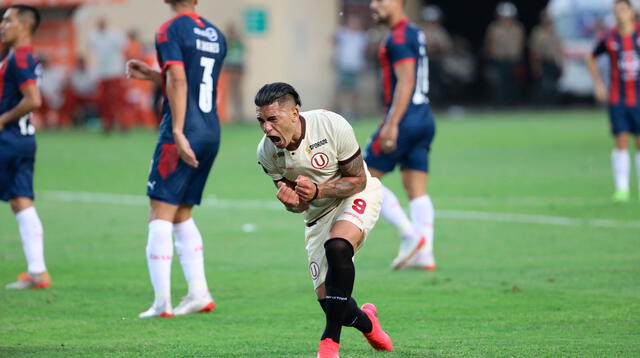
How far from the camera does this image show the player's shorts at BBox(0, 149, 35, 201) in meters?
9.50

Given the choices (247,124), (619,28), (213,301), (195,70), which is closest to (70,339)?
(213,301)

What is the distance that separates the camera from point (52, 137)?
27.3 meters

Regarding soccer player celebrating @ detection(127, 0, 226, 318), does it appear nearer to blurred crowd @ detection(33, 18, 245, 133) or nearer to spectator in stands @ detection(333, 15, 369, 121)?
blurred crowd @ detection(33, 18, 245, 133)

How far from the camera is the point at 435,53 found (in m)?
36.5

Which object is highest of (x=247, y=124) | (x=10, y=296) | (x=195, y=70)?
(x=195, y=70)

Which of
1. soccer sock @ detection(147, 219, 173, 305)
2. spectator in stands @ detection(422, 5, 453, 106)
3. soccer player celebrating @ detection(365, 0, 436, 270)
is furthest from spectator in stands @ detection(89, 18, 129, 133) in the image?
soccer sock @ detection(147, 219, 173, 305)

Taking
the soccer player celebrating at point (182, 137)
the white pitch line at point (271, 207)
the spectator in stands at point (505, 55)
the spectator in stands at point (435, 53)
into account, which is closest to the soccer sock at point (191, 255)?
the soccer player celebrating at point (182, 137)

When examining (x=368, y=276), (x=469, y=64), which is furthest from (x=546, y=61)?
(x=368, y=276)

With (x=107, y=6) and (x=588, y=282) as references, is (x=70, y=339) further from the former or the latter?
(x=107, y=6)

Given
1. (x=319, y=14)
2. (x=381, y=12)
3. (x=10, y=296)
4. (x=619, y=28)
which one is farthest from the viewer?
(x=319, y=14)

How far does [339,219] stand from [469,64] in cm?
3661

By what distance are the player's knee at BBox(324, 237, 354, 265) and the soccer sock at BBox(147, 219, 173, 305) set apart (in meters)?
1.97

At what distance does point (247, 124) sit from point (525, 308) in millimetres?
23852

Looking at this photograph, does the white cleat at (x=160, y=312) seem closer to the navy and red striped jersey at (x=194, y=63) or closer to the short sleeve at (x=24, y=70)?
the navy and red striped jersey at (x=194, y=63)
